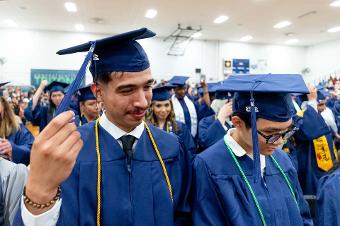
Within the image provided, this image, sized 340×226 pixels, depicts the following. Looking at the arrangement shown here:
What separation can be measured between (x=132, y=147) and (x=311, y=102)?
9.85ft

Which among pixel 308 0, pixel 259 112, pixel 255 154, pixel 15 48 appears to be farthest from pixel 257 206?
pixel 15 48

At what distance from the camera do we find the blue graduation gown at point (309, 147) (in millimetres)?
3645

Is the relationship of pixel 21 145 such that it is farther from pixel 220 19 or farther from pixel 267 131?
pixel 220 19

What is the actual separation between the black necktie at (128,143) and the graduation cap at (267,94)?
65 cm

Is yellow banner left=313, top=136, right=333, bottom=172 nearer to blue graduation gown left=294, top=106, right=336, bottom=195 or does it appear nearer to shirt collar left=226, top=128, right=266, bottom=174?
blue graduation gown left=294, top=106, right=336, bottom=195

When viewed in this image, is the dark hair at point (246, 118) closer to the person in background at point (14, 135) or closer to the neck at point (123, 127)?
the neck at point (123, 127)

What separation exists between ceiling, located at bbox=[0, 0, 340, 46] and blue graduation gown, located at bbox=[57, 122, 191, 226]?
9515 millimetres

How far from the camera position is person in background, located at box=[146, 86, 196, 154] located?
157 inches

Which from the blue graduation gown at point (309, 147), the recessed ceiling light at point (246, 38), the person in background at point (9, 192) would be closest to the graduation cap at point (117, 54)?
the person in background at point (9, 192)

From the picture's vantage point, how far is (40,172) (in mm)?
881

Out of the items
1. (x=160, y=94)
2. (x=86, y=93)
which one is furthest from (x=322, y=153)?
(x=86, y=93)

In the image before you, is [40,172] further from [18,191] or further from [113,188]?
[18,191]

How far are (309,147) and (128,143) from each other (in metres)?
3.04

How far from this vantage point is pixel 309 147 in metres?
3.84
